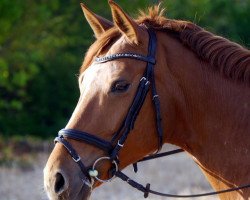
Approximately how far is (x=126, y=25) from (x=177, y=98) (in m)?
0.57

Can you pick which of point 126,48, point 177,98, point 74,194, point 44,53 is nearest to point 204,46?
point 177,98

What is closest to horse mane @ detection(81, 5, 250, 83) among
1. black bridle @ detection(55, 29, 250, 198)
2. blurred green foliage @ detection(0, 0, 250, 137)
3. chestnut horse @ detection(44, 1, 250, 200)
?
chestnut horse @ detection(44, 1, 250, 200)

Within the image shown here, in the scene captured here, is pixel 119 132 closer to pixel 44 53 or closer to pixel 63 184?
pixel 63 184

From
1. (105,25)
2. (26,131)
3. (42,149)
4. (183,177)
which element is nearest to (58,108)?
(26,131)

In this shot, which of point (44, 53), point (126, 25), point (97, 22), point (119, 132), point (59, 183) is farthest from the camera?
point (44, 53)

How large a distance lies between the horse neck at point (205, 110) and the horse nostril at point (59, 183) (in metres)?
0.77

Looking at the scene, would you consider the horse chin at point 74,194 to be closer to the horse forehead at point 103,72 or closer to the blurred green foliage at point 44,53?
the horse forehead at point 103,72

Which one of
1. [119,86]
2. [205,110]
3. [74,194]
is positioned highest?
[119,86]

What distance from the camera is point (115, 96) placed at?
4.47 m

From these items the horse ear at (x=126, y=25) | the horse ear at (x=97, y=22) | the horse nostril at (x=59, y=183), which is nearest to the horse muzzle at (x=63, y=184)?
the horse nostril at (x=59, y=183)

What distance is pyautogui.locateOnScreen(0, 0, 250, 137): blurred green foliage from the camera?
753 inches

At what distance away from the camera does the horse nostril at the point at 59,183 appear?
14.2ft

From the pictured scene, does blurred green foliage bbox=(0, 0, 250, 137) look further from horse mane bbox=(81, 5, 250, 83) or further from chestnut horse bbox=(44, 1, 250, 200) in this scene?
chestnut horse bbox=(44, 1, 250, 200)

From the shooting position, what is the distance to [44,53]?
67.1 ft
